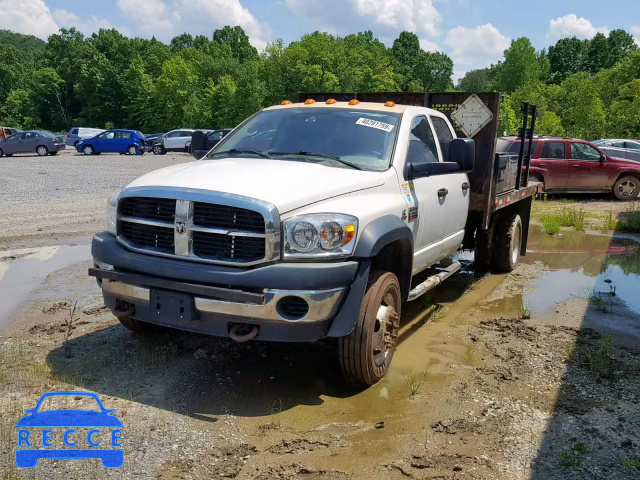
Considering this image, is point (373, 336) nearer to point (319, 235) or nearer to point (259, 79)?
point (319, 235)

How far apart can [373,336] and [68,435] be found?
2.10 metres

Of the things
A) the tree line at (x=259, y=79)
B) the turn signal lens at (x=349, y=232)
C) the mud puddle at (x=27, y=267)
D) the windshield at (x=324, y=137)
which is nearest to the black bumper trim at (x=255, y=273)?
the turn signal lens at (x=349, y=232)

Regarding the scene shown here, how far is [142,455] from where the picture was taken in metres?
3.29

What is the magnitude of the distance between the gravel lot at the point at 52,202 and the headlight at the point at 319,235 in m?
6.93

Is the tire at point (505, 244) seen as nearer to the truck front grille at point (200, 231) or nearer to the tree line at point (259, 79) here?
the truck front grille at point (200, 231)

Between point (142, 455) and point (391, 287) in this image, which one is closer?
point (142, 455)

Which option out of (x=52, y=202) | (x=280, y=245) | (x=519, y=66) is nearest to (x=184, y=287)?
(x=280, y=245)

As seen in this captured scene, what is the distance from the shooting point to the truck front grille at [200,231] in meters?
3.70

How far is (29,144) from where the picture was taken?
105 ft

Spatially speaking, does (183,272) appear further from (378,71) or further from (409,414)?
(378,71)

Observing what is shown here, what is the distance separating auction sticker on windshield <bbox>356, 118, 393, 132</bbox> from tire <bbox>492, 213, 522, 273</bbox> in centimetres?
371

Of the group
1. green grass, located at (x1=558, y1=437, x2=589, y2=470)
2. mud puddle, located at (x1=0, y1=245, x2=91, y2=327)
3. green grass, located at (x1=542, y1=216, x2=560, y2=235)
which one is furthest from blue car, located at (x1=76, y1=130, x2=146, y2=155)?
green grass, located at (x1=558, y1=437, x2=589, y2=470)

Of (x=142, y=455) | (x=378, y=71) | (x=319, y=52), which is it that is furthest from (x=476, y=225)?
(x=378, y=71)

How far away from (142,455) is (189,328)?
862 mm
